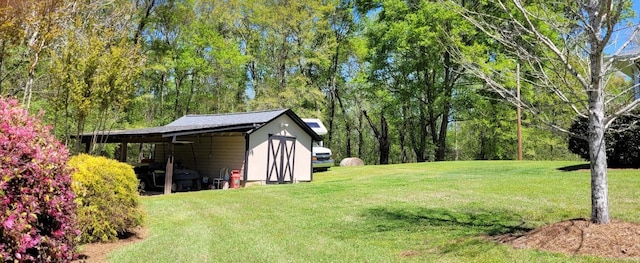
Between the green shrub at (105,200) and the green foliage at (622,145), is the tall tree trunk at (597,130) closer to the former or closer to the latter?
the green shrub at (105,200)

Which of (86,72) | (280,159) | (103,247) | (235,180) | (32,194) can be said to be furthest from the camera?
(280,159)

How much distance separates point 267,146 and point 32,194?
13.7 meters

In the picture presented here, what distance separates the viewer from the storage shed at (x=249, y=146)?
53.5ft

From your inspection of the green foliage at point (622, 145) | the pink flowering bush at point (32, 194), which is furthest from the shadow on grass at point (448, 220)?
the green foliage at point (622, 145)

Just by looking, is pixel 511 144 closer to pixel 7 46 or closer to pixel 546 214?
pixel 546 214

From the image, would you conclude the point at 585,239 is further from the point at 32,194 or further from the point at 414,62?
the point at 414,62

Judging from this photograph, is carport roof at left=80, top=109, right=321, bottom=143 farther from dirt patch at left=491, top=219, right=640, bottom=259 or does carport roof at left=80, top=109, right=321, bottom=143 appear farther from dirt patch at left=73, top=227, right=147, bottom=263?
dirt patch at left=491, top=219, right=640, bottom=259

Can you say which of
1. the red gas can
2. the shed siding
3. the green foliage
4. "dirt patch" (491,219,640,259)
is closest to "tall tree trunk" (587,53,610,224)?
"dirt patch" (491,219,640,259)

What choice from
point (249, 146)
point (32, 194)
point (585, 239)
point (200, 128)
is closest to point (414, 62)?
point (249, 146)

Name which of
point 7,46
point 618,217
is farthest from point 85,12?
point 618,217

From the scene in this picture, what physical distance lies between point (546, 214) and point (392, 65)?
23960 millimetres

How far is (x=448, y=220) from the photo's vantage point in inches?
287

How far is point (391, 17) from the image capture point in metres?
28.5

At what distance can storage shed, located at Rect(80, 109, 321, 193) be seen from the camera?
16312mm
